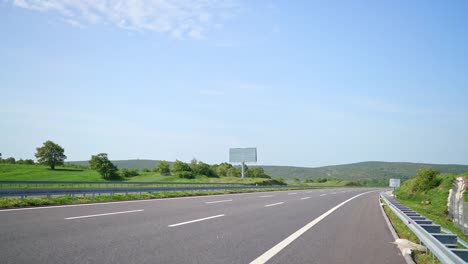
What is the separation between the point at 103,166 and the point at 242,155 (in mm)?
33892

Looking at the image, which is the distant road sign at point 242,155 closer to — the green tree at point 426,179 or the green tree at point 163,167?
the green tree at point 163,167

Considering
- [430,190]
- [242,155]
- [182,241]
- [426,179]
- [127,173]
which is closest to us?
[182,241]

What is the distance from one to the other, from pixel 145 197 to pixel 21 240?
1471cm

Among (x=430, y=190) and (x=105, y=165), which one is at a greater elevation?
(x=105, y=165)

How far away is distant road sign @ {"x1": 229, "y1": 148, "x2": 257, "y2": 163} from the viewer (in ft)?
253

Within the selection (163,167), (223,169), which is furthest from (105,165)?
(223,169)

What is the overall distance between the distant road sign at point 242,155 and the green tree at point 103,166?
28.8 metres

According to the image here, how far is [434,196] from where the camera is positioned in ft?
125

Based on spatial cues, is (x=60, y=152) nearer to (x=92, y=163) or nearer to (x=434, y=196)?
(x=92, y=163)

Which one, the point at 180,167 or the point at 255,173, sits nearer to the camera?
the point at 180,167

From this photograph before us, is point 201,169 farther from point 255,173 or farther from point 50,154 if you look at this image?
point 50,154

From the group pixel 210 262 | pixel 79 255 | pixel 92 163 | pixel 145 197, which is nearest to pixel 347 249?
pixel 210 262

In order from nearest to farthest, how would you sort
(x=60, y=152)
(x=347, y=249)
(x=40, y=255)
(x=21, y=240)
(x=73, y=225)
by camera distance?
(x=40, y=255), (x=21, y=240), (x=347, y=249), (x=73, y=225), (x=60, y=152)

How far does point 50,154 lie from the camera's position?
92750 millimetres
